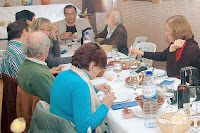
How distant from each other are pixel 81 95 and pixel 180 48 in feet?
4.93

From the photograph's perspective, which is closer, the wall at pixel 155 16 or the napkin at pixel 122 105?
the napkin at pixel 122 105

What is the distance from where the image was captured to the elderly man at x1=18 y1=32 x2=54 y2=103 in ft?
7.72

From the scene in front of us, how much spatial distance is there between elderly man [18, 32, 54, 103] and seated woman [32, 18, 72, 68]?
977mm

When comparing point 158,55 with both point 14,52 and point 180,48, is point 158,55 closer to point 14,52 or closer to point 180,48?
point 180,48

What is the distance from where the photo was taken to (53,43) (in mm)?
3941

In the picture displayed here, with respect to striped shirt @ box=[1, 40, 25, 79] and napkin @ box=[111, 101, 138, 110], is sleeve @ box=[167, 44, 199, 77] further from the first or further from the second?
striped shirt @ box=[1, 40, 25, 79]

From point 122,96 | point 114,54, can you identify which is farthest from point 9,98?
point 114,54

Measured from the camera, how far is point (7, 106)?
270 centimetres

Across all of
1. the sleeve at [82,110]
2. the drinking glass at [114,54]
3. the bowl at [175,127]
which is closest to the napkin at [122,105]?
the sleeve at [82,110]

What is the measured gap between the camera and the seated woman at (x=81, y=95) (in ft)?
5.75

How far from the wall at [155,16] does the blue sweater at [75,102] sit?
2591mm

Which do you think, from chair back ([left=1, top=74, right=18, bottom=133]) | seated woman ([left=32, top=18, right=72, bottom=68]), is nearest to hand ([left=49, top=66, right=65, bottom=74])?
seated woman ([left=32, top=18, right=72, bottom=68])

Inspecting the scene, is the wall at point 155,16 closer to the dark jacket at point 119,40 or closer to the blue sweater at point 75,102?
the dark jacket at point 119,40

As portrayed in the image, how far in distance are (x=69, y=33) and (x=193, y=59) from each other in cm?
255
